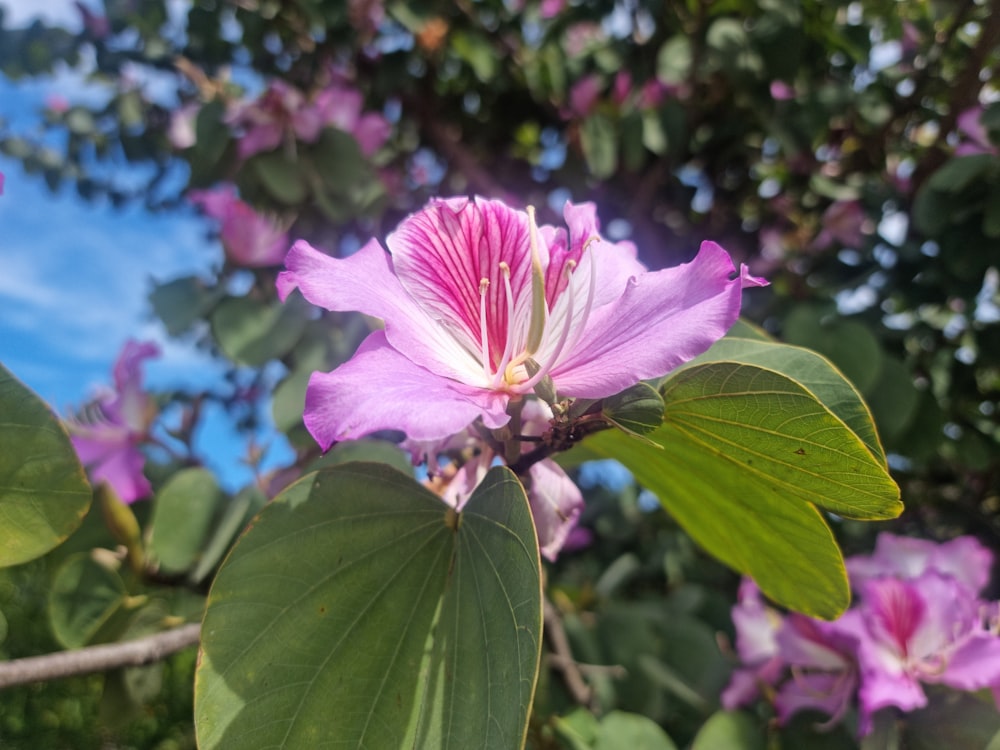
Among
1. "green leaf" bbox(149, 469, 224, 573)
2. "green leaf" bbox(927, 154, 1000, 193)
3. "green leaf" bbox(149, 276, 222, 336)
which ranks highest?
"green leaf" bbox(149, 276, 222, 336)

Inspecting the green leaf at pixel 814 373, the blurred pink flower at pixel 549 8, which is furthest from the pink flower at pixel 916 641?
the blurred pink flower at pixel 549 8

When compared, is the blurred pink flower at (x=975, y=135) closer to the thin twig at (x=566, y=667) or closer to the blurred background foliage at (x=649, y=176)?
the blurred background foliage at (x=649, y=176)

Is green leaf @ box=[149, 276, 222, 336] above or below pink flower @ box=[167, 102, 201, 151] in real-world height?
below

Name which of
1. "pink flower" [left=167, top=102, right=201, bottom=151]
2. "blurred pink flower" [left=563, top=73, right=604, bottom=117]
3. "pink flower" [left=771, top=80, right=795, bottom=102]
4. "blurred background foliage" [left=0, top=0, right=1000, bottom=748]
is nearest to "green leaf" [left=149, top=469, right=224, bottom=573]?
"blurred background foliage" [left=0, top=0, right=1000, bottom=748]

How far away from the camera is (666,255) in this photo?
6.10ft

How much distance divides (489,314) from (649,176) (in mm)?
1366

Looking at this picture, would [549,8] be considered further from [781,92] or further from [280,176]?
[280,176]

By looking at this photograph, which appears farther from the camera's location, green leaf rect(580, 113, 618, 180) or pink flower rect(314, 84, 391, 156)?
green leaf rect(580, 113, 618, 180)

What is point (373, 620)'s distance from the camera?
0.50 meters

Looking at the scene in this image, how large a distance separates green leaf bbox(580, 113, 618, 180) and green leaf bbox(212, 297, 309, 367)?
30.9 inches

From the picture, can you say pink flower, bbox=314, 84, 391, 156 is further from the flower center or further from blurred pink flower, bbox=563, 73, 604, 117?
the flower center

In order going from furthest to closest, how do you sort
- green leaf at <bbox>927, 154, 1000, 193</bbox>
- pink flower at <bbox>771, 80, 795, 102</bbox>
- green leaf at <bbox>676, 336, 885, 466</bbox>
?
pink flower at <bbox>771, 80, 795, 102</bbox>, green leaf at <bbox>927, 154, 1000, 193</bbox>, green leaf at <bbox>676, 336, 885, 466</bbox>

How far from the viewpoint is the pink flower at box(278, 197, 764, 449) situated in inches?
16.9

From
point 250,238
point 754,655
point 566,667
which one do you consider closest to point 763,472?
point 754,655
